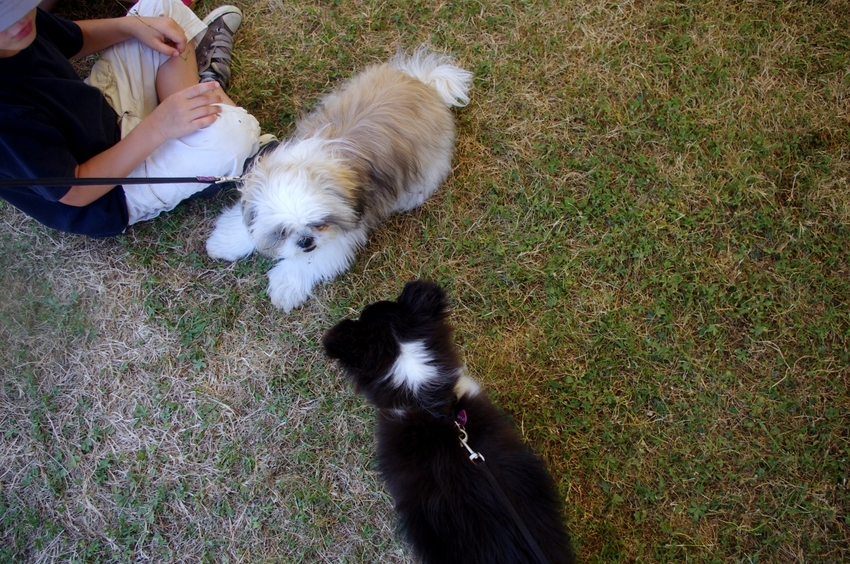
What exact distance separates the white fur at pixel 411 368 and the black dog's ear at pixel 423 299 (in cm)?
13

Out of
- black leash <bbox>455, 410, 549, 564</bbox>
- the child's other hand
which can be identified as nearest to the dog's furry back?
the child's other hand

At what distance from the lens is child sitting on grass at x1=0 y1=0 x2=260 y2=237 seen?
184 cm

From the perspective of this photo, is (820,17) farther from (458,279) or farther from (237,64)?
(237,64)

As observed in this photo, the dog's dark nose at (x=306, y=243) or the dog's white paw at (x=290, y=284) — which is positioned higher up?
the dog's dark nose at (x=306, y=243)

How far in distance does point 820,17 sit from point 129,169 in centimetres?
364

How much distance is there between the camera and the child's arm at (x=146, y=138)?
2.06 metres

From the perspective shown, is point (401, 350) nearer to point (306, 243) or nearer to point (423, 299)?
point (423, 299)

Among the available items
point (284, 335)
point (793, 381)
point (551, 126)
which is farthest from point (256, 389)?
point (793, 381)

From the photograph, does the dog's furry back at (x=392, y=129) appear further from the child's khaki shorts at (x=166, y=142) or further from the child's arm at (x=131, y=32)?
the child's arm at (x=131, y=32)

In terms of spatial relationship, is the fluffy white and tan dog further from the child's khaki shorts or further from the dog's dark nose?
the child's khaki shorts

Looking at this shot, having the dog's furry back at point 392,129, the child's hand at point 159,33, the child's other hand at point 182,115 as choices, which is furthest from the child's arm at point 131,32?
the dog's furry back at point 392,129

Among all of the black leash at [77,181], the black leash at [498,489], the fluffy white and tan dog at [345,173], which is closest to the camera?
the black leash at [77,181]

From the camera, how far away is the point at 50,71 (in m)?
2.01

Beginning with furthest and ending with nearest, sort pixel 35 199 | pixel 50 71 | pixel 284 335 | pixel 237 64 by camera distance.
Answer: pixel 237 64 → pixel 284 335 → pixel 35 199 → pixel 50 71
